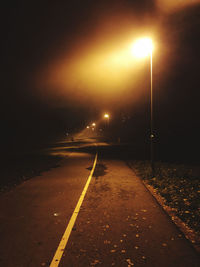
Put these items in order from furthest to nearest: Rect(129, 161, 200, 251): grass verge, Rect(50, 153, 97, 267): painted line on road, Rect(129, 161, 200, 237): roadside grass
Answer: Rect(129, 161, 200, 237): roadside grass, Rect(129, 161, 200, 251): grass verge, Rect(50, 153, 97, 267): painted line on road

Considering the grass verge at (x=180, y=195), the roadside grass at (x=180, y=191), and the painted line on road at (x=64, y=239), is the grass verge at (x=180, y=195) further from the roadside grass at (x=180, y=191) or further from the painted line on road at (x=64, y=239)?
the painted line on road at (x=64, y=239)

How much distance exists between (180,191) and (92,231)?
4610 mm

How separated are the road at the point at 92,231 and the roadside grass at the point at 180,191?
21.5 inches

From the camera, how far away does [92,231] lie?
4820 millimetres

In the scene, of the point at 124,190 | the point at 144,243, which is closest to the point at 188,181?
the point at 124,190

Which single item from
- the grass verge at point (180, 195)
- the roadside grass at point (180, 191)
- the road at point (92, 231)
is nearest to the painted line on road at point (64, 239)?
the road at point (92, 231)

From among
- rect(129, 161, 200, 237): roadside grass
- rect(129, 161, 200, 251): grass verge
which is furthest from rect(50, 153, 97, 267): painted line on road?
rect(129, 161, 200, 237): roadside grass

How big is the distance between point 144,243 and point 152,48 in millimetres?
8950

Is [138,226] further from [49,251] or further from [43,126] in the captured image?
[43,126]

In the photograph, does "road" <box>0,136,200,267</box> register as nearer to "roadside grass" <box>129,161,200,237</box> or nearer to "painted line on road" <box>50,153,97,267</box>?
"painted line on road" <box>50,153,97,267</box>

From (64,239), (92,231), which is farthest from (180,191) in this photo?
(64,239)

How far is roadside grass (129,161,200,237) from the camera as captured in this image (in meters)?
5.51

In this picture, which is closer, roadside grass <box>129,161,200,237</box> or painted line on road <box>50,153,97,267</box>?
painted line on road <box>50,153,97,267</box>

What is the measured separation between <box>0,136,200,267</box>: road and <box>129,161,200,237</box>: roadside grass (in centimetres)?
55
